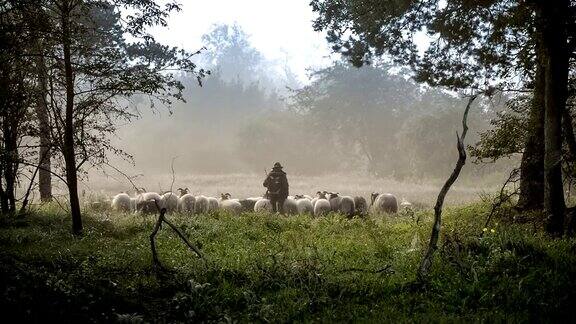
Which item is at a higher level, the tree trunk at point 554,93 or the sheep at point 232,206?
the tree trunk at point 554,93

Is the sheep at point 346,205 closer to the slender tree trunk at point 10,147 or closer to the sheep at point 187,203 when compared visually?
the sheep at point 187,203

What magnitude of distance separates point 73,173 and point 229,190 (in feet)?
62.5

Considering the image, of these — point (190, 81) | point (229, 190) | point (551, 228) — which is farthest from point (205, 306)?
point (190, 81)

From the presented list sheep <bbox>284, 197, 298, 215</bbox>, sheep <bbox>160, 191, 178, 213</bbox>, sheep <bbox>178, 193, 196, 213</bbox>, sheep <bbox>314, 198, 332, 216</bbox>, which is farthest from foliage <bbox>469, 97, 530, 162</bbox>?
sheep <bbox>160, 191, 178, 213</bbox>

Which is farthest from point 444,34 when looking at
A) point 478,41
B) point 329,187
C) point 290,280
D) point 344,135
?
point 344,135

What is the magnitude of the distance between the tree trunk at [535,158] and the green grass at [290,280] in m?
1.64

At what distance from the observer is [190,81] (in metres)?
62.5

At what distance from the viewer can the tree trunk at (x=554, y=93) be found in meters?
7.66

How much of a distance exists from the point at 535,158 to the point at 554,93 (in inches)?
109

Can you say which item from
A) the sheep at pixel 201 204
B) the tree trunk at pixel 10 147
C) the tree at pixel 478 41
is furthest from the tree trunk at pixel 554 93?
the tree trunk at pixel 10 147

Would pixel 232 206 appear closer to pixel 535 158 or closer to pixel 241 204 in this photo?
pixel 241 204

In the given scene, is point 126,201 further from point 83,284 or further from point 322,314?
point 322,314

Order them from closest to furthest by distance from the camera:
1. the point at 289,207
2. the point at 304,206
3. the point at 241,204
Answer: the point at 304,206 < the point at 289,207 < the point at 241,204

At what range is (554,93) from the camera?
311 inches
